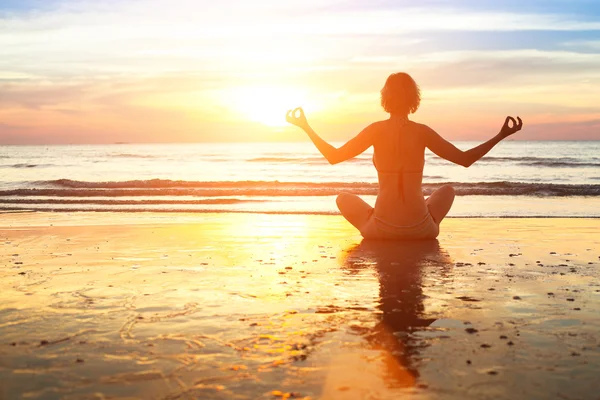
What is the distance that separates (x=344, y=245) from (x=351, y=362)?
5.22 metres

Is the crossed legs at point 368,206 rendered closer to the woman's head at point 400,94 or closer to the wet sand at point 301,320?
the wet sand at point 301,320

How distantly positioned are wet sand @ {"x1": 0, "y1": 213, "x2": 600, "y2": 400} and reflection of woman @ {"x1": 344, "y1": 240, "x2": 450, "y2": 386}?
19 millimetres

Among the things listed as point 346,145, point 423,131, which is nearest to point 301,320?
point 346,145

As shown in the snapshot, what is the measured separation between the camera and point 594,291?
5621mm

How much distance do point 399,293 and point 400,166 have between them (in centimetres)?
291

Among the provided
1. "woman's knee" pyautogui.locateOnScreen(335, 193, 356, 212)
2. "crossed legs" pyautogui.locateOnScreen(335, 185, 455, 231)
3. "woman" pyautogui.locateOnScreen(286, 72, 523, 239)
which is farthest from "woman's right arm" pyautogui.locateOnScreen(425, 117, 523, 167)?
"woman's knee" pyautogui.locateOnScreen(335, 193, 356, 212)

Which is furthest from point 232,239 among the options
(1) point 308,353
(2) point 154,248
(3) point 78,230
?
(1) point 308,353

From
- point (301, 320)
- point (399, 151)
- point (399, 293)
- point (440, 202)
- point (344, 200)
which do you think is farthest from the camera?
point (344, 200)

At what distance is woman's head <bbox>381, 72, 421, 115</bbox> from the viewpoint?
310 inches

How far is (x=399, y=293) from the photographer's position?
554 centimetres

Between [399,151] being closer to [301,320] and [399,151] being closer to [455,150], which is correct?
[455,150]

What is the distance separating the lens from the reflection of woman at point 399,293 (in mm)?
3742

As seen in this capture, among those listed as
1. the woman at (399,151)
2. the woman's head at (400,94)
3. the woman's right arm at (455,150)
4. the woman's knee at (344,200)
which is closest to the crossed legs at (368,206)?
the woman's knee at (344,200)

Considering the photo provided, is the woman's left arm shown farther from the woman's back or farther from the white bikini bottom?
the white bikini bottom
